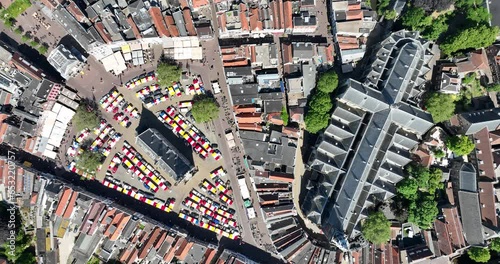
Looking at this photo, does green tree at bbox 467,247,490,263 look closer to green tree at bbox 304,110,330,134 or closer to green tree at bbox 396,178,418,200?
green tree at bbox 396,178,418,200

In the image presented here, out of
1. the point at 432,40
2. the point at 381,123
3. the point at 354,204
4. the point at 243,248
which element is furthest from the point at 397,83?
the point at 243,248

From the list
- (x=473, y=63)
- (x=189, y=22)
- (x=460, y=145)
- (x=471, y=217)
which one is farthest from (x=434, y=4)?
(x=189, y=22)

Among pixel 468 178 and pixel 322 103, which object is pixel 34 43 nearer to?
pixel 322 103

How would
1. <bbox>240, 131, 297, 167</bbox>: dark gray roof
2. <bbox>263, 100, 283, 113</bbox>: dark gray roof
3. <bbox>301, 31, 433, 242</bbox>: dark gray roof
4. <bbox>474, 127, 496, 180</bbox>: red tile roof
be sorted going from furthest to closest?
<bbox>263, 100, 283, 113</bbox>: dark gray roof, <bbox>240, 131, 297, 167</bbox>: dark gray roof, <bbox>474, 127, 496, 180</bbox>: red tile roof, <bbox>301, 31, 433, 242</bbox>: dark gray roof

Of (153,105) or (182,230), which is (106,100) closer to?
(153,105)

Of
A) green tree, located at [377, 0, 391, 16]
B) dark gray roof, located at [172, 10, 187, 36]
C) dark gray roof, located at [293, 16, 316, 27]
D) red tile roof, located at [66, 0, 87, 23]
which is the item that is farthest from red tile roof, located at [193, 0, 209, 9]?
green tree, located at [377, 0, 391, 16]
